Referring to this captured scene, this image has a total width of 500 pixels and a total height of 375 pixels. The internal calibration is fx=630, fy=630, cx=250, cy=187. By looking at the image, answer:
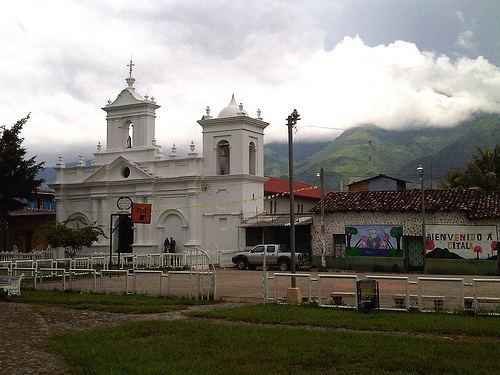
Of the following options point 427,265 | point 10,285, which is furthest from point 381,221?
point 10,285

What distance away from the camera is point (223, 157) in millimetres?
40688

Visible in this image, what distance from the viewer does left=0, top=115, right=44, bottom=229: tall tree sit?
35031mm

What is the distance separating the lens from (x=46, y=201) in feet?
200

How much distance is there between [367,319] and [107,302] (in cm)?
773

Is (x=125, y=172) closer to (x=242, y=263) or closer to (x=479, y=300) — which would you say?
(x=242, y=263)

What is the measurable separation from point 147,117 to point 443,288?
98.8 ft

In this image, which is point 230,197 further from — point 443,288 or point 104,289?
point 443,288

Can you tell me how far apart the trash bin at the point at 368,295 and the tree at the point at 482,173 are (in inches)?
1068

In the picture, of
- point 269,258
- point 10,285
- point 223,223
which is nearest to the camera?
point 10,285

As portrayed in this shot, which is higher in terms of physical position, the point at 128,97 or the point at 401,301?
the point at 128,97

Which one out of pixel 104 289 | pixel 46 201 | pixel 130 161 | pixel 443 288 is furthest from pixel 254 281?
pixel 46 201

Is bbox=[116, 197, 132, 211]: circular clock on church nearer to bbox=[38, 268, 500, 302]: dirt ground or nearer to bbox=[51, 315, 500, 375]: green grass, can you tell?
bbox=[38, 268, 500, 302]: dirt ground

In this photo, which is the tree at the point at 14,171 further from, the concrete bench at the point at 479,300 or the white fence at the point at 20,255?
the concrete bench at the point at 479,300

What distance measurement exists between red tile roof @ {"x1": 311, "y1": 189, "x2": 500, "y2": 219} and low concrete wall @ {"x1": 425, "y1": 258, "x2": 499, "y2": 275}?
7.28 ft
